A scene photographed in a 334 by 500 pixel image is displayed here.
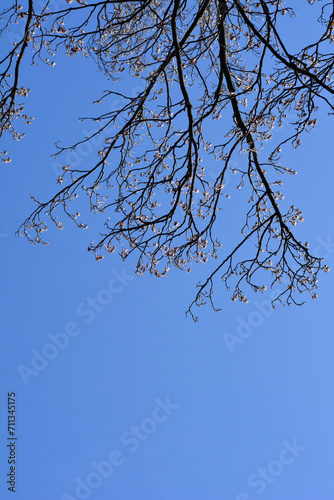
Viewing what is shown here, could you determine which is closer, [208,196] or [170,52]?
[170,52]

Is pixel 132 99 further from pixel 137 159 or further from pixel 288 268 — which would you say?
pixel 288 268

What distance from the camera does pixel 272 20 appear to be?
5582 mm

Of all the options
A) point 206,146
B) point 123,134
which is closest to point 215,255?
point 206,146

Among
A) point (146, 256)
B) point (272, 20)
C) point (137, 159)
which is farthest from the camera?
point (137, 159)

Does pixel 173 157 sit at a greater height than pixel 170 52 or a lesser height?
lesser

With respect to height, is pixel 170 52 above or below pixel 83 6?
below

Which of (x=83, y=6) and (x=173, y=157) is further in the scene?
(x=173, y=157)

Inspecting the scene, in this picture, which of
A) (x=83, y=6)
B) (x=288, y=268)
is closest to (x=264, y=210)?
(x=288, y=268)

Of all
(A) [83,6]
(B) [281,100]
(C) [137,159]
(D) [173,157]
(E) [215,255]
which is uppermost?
(A) [83,6]

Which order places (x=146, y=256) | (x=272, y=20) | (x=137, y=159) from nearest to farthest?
(x=272, y=20) → (x=146, y=256) → (x=137, y=159)

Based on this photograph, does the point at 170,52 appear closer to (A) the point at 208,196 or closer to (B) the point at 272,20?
(B) the point at 272,20

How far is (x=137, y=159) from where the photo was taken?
261 inches

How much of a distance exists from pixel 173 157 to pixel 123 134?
2.11ft

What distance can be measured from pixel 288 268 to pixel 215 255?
3.10 feet
